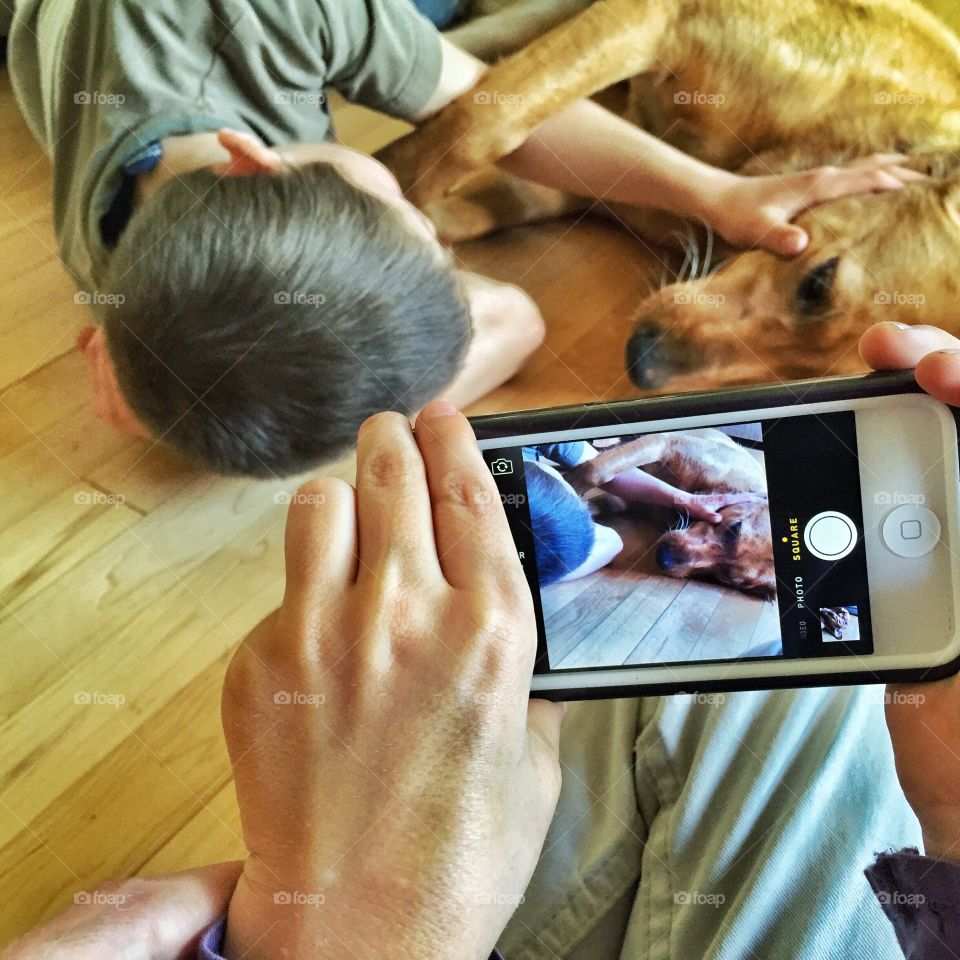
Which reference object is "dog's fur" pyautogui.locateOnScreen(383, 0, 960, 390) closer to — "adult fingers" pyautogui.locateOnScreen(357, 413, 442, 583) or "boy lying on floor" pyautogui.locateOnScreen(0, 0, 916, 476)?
"boy lying on floor" pyautogui.locateOnScreen(0, 0, 916, 476)

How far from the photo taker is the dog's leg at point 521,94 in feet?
2.52

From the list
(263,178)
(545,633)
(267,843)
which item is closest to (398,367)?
(263,178)

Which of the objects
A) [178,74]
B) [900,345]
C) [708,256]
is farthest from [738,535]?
[178,74]

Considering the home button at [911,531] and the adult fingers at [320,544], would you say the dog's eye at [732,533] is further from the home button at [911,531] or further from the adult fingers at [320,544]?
the adult fingers at [320,544]

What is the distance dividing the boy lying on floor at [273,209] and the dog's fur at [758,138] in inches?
1.0

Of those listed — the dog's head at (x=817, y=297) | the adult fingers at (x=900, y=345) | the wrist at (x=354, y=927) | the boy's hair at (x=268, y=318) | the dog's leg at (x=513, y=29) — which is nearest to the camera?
the wrist at (x=354, y=927)

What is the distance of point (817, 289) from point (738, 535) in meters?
0.42

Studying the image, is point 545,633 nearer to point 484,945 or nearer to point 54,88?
point 484,945

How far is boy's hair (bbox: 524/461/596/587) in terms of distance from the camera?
39 cm

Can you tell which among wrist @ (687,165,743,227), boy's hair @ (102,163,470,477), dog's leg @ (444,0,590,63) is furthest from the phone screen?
dog's leg @ (444,0,590,63)

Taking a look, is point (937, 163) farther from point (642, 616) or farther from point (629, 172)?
point (642, 616)

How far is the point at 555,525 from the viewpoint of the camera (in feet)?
1.29

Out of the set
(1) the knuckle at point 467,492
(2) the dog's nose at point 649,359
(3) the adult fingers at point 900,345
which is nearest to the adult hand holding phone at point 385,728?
(1) the knuckle at point 467,492

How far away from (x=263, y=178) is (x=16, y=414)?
0.30 metres
